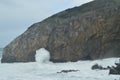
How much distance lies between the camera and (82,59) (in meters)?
38.2

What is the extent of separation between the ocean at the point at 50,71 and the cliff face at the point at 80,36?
3.78ft

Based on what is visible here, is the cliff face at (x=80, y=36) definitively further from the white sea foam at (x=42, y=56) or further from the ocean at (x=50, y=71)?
the ocean at (x=50, y=71)

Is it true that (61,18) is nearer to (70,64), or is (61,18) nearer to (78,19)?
(78,19)

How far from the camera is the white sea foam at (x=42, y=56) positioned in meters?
39.7

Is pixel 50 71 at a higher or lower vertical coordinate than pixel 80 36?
lower

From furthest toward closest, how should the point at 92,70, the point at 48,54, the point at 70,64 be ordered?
the point at 48,54
the point at 70,64
the point at 92,70

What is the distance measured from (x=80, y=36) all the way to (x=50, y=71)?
23.3ft

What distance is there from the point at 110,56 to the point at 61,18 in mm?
7445

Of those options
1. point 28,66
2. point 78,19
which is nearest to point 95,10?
point 78,19

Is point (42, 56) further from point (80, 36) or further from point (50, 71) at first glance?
point (50, 71)

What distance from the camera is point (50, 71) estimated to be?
32938 millimetres

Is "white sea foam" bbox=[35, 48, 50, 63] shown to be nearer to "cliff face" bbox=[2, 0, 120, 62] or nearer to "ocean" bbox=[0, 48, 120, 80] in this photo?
"ocean" bbox=[0, 48, 120, 80]

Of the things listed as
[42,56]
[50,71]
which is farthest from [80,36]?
[50,71]

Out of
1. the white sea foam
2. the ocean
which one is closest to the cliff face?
the white sea foam
